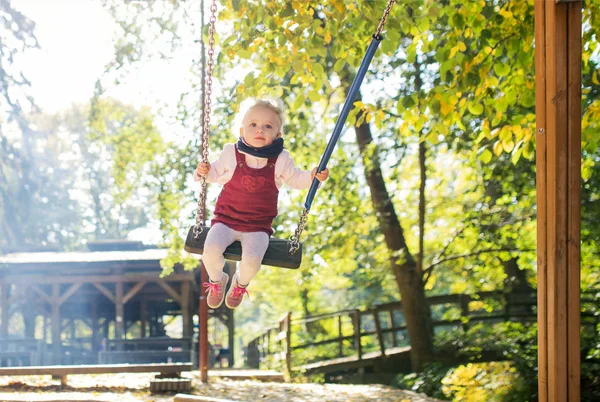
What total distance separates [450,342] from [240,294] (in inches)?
378

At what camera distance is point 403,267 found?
13.7 m

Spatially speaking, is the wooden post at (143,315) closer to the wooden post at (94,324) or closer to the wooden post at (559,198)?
the wooden post at (94,324)

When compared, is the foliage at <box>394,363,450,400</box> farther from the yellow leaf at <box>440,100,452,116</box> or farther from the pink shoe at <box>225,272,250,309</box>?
the pink shoe at <box>225,272,250,309</box>

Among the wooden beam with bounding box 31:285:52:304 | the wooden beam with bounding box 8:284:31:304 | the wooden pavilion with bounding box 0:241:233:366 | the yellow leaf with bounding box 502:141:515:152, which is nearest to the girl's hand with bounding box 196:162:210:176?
the yellow leaf with bounding box 502:141:515:152

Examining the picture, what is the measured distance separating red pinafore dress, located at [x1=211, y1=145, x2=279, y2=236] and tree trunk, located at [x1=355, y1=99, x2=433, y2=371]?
8737 millimetres

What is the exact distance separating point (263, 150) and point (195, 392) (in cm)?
725

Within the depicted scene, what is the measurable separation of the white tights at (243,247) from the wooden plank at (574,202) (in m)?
1.68

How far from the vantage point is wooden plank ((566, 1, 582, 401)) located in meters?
4.57

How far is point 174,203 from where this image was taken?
1552 centimetres

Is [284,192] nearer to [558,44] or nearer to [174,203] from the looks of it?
[174,203]

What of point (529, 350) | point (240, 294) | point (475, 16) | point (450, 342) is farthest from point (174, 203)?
point (240, 294)

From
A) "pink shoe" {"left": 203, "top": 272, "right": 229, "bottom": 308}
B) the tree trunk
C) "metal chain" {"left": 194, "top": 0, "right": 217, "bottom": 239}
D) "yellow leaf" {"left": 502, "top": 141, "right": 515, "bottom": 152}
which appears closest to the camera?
"metal chain" {"left": 194, "top": 0, "right": 217, "bottom": 239}

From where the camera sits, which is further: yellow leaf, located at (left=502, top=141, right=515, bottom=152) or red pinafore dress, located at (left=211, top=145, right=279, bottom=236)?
yellow leaf, located at (left=502, top=141, right=515, bottom=152)

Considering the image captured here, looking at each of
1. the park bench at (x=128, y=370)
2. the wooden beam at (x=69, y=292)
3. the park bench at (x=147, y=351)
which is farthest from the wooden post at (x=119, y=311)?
the park bench at (x=128, y=370)
